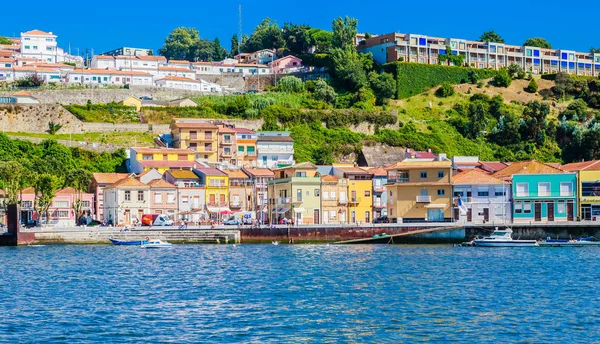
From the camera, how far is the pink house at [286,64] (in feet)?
394

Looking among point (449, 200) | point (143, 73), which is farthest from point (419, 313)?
point (143, 73)

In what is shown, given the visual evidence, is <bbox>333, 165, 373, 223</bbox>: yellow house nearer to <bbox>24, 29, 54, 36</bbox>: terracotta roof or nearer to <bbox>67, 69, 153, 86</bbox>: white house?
<bbox>67, 69, 153, 86</bbox>: white house

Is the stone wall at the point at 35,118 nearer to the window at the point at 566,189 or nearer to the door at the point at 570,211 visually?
the window at the point at 566,189

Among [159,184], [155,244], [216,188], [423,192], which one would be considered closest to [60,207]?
[159,184]

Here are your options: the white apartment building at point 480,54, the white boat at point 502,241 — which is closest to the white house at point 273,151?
the white apartment building at point 480,54

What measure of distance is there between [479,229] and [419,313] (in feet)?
109

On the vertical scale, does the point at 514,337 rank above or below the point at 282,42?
below

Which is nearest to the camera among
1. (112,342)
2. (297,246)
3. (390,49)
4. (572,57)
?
(112,342)

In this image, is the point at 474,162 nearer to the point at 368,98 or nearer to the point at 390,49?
the point at 368,98

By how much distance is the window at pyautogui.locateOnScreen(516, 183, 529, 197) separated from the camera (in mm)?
70062

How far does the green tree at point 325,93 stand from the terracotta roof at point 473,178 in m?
37.5

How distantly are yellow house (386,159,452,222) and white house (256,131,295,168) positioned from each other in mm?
22735

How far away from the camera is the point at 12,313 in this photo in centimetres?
3434

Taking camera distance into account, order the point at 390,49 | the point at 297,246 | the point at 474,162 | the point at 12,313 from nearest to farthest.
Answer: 1. the point at 12,313
2. the point at 297,246
3. the point at 474,162
4. the point at 390,49
